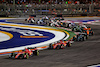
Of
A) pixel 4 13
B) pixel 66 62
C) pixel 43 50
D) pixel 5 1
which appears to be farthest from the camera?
pixel 5 1

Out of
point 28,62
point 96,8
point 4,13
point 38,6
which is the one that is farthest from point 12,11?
point 28,62

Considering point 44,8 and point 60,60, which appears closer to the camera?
point 60,60

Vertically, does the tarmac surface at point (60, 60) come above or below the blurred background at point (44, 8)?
above

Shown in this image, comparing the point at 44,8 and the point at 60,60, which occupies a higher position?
the point at 60,60

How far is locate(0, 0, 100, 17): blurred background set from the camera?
4344 cm

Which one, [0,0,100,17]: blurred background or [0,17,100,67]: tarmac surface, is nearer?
[0,17,100,67]: tarmac surface

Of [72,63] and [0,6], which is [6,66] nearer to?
[72,63]

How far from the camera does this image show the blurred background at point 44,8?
43.4 meters

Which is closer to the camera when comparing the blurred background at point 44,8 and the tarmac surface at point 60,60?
the tarmac surface at point 60,60

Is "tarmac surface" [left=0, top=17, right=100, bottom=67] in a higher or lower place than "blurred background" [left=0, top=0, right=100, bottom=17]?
higher

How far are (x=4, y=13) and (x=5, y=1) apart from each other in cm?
391

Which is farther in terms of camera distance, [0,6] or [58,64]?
[0,6]

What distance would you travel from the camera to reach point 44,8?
4519 cm

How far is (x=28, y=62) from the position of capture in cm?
934
